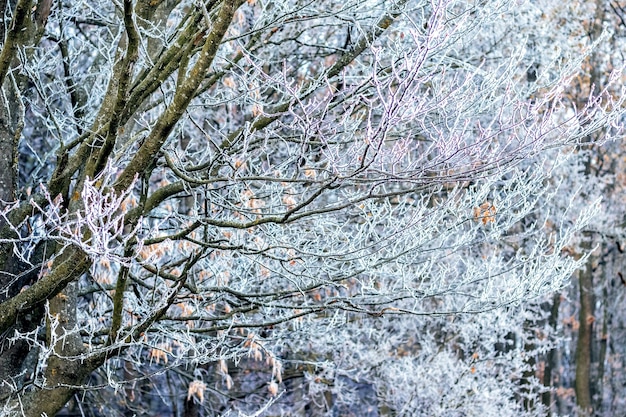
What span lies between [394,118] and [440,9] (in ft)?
1.41

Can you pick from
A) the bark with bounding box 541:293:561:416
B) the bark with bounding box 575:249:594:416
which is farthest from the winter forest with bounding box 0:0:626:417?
the bark with bounding box 541:293:561:416

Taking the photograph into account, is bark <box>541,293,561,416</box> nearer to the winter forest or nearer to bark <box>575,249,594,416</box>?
bark <box>575,249,594,416</box>

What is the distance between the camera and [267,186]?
505 centimetres

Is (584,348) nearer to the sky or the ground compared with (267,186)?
nearer to the sky

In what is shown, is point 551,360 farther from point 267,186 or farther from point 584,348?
Answer: point 267,186

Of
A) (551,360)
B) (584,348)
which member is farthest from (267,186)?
(551,360)

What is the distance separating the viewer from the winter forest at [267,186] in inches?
Result: 128

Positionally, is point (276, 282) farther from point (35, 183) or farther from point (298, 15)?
point (298, 15)

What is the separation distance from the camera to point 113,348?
3.84m

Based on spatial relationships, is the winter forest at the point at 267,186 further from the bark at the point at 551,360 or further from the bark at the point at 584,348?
the bark at the point at 551,360

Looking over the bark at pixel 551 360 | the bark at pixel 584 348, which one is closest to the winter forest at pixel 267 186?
the bark at pixel 584 348

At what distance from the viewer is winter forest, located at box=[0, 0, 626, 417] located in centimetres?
325

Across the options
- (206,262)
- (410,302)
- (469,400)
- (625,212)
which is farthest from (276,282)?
(625,212)

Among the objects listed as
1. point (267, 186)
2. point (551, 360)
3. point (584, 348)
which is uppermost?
point (584, 348)
